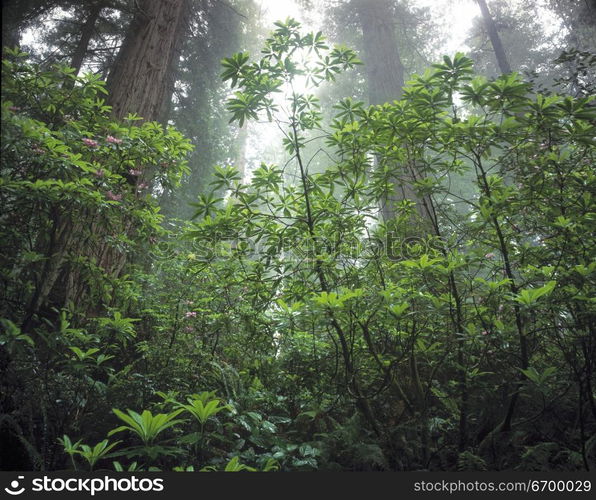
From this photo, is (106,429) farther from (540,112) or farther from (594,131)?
(594,131)

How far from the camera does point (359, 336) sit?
85.3 inches

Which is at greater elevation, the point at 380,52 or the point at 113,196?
the point at 380,52

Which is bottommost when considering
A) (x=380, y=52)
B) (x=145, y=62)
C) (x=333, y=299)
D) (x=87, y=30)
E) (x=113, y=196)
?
(x=333, y=299)

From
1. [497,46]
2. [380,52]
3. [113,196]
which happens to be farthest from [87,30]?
[497,46]

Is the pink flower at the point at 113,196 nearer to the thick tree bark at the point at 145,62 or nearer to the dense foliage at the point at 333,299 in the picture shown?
the dense foliage at the point at 333,299

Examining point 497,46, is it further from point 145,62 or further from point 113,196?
point 113,196

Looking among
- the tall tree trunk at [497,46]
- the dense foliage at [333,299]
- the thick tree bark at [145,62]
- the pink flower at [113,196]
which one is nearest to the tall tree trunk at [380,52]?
the tall tree trunk at [497,46]

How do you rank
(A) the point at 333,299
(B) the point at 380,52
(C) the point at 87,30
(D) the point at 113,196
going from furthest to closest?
(B) the point at 380,52 < (C) the point at 87,30 < (D) the point at 113,196 < (A) the point at 333,299

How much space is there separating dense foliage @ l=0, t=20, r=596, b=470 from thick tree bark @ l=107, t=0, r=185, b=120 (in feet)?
3.90

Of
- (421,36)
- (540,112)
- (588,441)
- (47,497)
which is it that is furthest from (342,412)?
(421,36)

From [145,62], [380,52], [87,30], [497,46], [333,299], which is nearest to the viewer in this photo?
[333,299]

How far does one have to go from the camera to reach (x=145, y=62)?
13.1ft

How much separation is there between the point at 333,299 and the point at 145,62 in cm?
395

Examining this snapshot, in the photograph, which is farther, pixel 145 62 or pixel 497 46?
pixel 497 46
